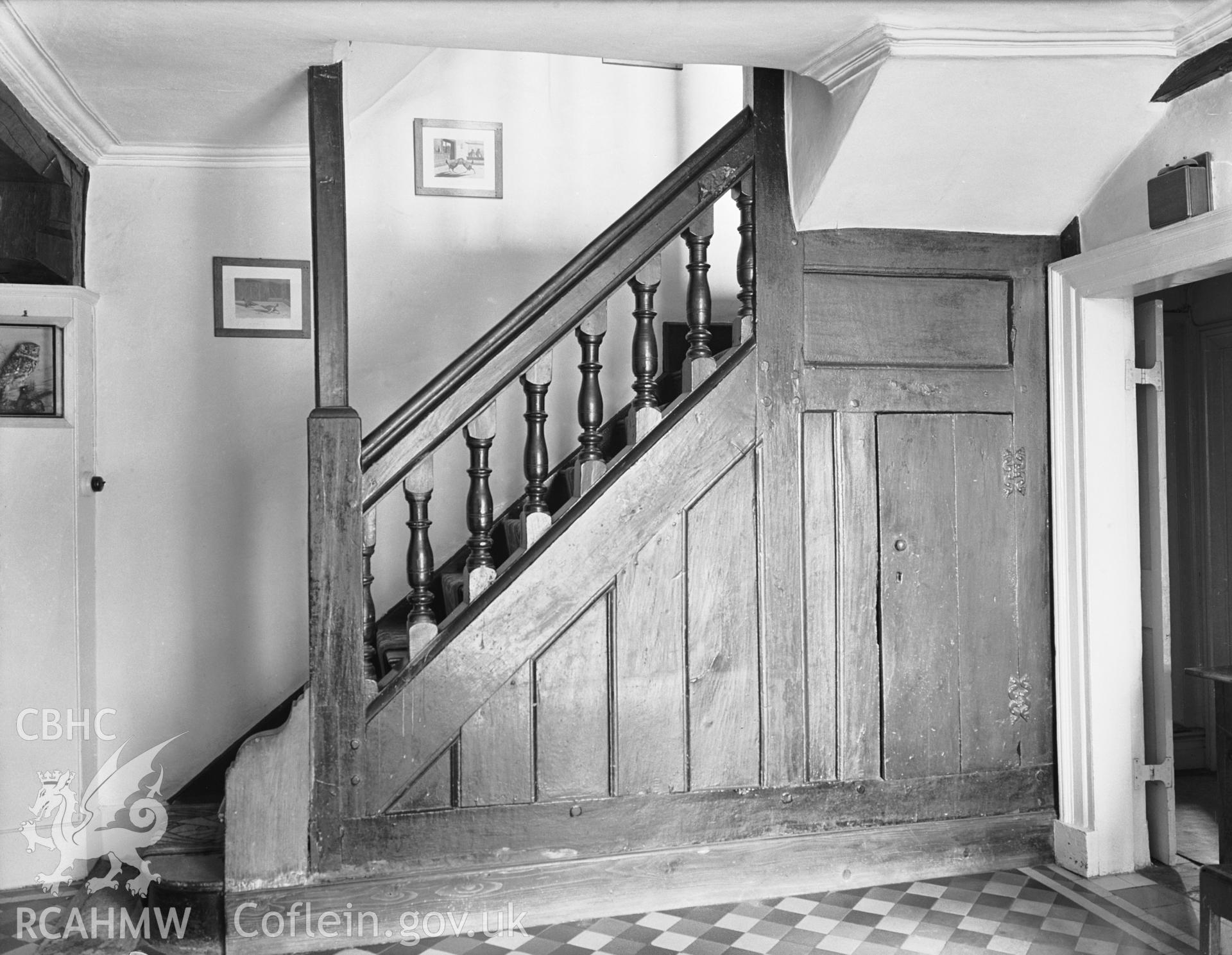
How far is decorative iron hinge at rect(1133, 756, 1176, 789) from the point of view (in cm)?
372

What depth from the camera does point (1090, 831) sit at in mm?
3656

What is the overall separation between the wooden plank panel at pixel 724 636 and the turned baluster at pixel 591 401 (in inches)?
13.9

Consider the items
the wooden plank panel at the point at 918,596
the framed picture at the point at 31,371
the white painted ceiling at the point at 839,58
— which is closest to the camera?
the white painted ceiling at the point at 839,58

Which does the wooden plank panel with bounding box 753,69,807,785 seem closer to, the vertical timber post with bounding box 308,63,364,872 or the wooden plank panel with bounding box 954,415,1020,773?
the wooden plank panel with bounding box 954,415,1020,773

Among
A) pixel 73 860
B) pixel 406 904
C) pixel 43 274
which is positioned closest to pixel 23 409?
pixel 43 274

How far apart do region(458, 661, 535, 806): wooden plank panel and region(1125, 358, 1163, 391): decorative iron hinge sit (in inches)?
93.7

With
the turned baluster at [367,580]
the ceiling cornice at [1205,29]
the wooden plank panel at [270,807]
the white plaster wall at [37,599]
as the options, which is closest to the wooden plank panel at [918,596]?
the ceiling cornice at [1205,29]

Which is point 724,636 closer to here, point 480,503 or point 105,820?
point 480,503

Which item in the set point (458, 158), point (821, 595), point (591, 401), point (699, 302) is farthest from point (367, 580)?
point (458, 158)

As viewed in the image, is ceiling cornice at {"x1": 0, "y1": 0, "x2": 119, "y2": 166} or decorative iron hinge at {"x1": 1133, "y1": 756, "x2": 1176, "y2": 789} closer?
ceiling cornice at {"x1": 0, "y1": 0, "x2": 119, "y2": 166}

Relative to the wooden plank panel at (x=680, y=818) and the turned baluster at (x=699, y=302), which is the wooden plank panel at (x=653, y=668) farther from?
the turned baluster at (x=699, y=302)

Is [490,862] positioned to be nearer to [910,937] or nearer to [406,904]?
[406,904]

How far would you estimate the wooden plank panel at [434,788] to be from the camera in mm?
3213

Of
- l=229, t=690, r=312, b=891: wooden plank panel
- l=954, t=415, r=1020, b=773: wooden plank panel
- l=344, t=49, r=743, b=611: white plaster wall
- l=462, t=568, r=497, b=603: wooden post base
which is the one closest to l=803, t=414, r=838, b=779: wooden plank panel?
l=954, t=415, r=1020, b=773: wooden plank panel
